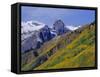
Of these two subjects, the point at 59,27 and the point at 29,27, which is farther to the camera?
the point at 59,27

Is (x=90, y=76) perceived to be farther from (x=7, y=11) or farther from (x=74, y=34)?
(x=7, y=11)

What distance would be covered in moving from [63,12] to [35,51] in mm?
408

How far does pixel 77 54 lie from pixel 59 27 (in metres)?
Answer: 0.29

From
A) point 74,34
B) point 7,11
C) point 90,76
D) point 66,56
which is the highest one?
point 7,11

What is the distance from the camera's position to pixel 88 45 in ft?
7.77

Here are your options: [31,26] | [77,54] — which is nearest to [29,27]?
[31,26]

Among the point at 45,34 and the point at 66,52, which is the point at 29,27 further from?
the point at 66,52

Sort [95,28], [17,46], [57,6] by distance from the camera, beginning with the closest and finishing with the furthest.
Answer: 1. [17,46]
2. [57,6]
3. [95,28]

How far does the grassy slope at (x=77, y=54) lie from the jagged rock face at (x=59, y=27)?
138mm

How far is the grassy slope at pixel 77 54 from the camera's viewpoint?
2.24m

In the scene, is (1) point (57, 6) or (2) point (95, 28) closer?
(1) point (57, 6)

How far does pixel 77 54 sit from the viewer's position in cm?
232

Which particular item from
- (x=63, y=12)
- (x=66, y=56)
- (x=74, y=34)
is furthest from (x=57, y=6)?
(x=66, y=56)

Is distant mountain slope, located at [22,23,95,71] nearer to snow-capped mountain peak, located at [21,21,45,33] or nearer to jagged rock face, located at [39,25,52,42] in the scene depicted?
jagged rock face, located at [39,25,52,42]
